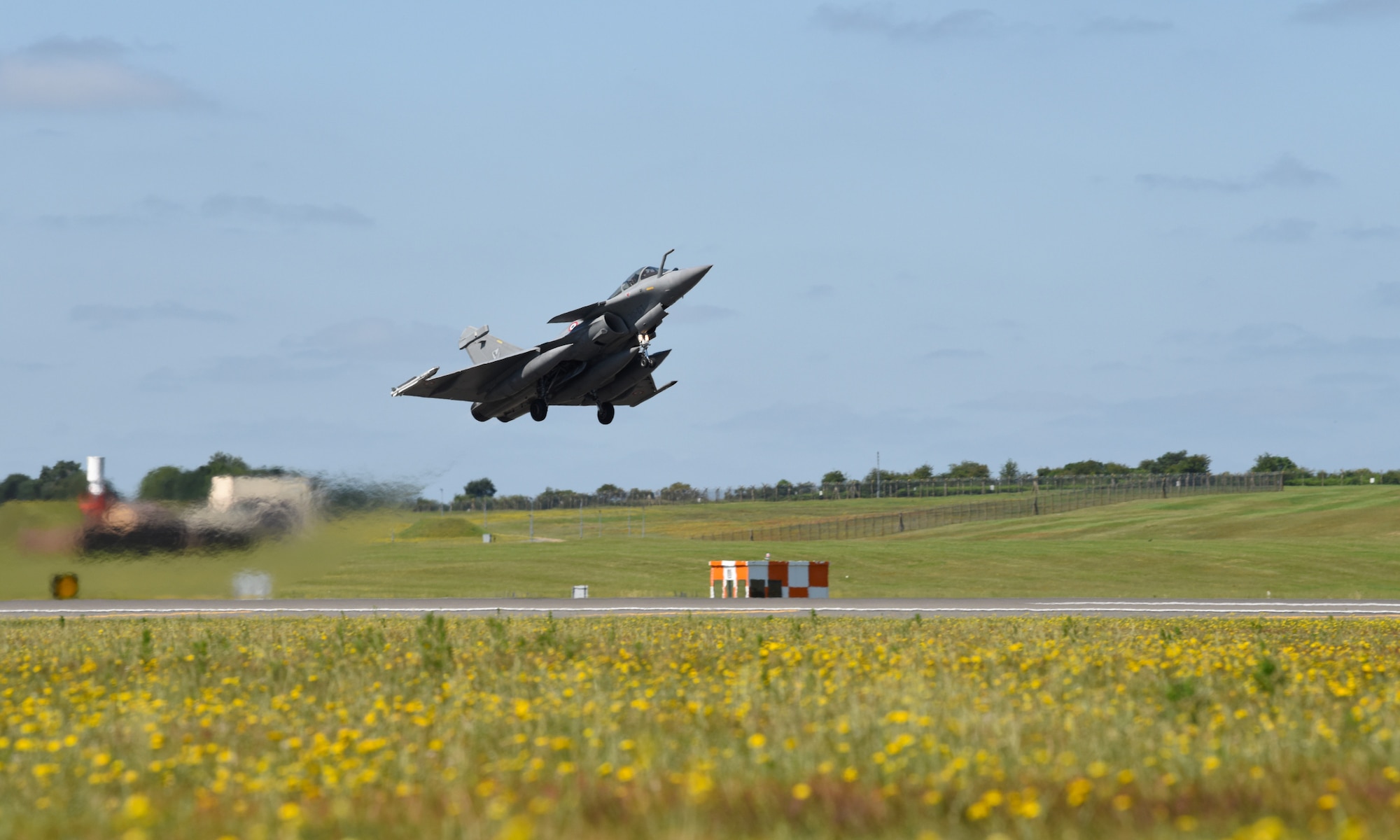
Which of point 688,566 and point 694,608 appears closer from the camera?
point 694,608

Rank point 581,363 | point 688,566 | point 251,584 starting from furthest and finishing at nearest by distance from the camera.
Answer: point 688,566 → point 581,363 → point 251,584

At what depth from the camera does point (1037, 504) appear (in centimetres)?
10969

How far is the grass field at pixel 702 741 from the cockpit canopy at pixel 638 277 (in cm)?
1730

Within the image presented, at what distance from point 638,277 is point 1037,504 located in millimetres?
82645

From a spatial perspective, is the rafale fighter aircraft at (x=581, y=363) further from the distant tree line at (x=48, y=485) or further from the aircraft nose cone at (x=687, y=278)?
the distant tree line at (x=48, y=485)

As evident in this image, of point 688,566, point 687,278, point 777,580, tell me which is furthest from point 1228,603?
point 688,566

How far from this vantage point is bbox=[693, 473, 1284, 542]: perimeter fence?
330ft

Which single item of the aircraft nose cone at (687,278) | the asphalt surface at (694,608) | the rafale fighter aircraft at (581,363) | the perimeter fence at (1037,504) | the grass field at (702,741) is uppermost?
the aircraft nose cone at (687,278)

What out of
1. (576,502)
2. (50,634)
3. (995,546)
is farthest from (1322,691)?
(576,502)

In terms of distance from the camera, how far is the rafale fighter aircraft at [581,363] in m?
32.7

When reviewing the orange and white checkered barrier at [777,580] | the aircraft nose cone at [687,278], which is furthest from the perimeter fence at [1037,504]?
the aircraft nose cone at [687,278]

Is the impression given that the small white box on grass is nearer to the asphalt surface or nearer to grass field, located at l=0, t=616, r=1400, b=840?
the asphalt surface

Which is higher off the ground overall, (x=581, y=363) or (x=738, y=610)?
(x=581, y=363)

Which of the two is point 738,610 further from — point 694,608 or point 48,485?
point 48,485
